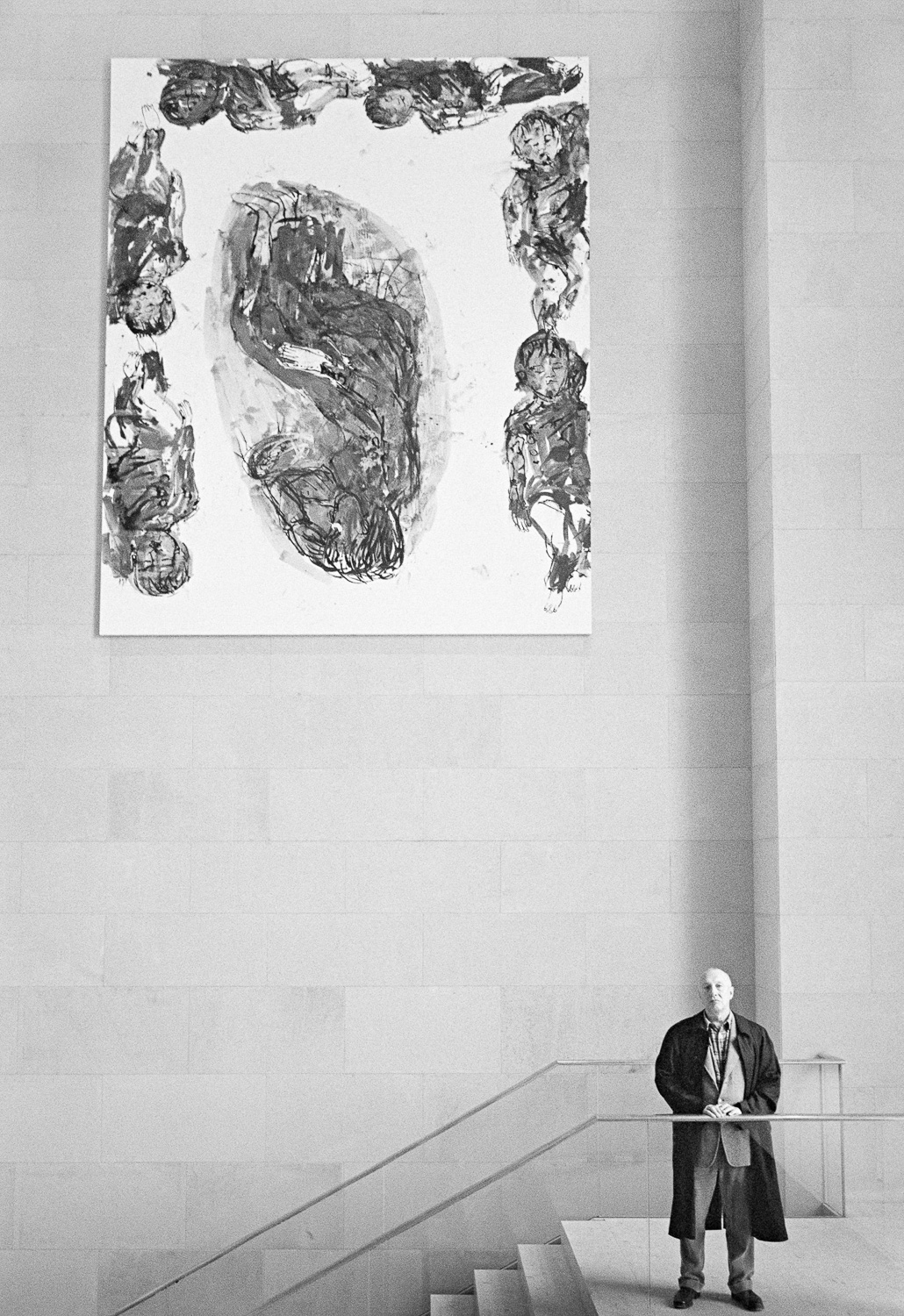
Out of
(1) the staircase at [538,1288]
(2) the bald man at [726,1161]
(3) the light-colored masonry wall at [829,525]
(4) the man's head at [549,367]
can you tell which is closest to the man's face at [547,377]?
(4) the man's head at [549,367]

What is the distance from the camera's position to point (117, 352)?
12711 mm

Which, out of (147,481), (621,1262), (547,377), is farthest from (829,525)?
(621,1262)

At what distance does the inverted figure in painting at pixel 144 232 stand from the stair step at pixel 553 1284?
27.9 feet

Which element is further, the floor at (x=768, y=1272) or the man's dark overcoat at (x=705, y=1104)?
the man's dark overcoat at (x=705, y=1104)

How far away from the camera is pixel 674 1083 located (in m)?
8.77

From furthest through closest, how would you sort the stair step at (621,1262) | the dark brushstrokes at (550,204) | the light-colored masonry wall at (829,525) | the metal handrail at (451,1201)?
the dark brushstrokes at (550,204) < the light-colored masonry wall at (829,525) < the metal handrail at (451,1201) < the stair step at (621,1262)

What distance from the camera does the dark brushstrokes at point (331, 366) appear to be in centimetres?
1250

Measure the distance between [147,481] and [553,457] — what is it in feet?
11.8

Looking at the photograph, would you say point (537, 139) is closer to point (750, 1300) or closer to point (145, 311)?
point (145, 311)

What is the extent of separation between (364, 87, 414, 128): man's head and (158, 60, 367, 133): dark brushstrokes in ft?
0.42

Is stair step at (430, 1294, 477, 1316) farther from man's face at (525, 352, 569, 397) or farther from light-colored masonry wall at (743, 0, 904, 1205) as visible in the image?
man's face at (525, 352, 569, 397)

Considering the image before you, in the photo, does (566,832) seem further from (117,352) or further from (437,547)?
(117,352)

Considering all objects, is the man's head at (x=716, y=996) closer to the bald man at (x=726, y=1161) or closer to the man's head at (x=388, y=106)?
the bald man at (x=726, y=1161)

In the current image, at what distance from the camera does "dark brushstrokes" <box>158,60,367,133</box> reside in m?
13.0
